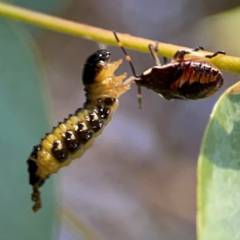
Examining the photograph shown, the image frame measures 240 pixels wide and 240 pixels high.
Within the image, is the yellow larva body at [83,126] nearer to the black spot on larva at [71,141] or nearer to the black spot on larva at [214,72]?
the black spot on larva at [71,141]

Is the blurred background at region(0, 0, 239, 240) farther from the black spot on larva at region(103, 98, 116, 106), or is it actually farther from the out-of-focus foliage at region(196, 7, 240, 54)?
the black spot on larva at region(103, 98, 116, 106)

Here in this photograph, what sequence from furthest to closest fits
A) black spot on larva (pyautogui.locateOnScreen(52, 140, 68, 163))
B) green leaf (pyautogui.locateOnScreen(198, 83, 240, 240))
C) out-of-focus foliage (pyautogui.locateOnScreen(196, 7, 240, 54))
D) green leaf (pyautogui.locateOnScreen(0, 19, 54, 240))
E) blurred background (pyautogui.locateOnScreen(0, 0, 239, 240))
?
1. blurred background (pyautogui.locateOnScreen(0, 0, 239, 240))
2. out-of-focus foliage (pyautogui.locateOnScreen(196, 7, 240, 54))
3. green leaf (pyautogui.locateOnScreen(0, 19, 54, 240))
4. black spot on larva (pyautogui.locateOnScreen(52, 140, 68, 163))
5. green leaf (pyautogui.locateOnScreen(198, 83, 240, 240))

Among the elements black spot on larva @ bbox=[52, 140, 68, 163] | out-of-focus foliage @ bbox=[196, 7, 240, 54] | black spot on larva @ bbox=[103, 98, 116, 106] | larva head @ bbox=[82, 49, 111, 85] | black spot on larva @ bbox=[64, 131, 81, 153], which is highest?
out-of-focus foliage @ bbox=[196, 7, 240, 54]

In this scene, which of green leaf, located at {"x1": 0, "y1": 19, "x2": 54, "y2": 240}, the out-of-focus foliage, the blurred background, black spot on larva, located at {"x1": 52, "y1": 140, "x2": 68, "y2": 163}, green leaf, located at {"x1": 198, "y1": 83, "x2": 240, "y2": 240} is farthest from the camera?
the blurred background

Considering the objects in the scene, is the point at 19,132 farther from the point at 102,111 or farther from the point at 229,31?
the point at 229,31

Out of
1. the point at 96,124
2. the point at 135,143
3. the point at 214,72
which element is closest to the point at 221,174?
the point at 214,72

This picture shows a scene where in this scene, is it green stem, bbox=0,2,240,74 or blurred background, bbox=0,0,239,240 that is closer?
green stem, bbox=0,2,240,74

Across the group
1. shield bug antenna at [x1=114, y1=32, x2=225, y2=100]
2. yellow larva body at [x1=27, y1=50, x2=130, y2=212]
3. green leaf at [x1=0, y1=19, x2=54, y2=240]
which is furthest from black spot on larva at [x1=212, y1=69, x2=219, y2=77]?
green leaf at [x1=0, y1=19, x2=54, y2=240]
